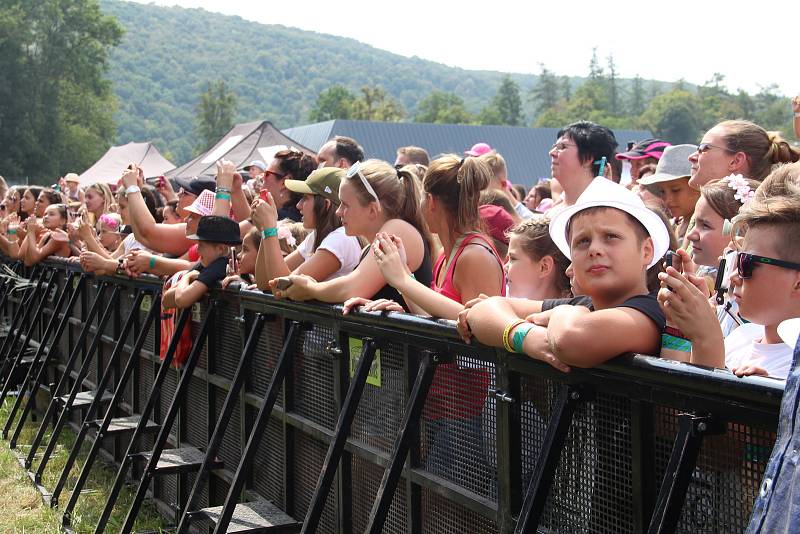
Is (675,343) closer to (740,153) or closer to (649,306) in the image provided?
(649,306)

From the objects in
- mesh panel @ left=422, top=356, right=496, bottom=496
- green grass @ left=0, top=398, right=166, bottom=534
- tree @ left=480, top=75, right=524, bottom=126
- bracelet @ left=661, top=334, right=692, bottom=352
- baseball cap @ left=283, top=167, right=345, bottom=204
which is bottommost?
green grass @ left=0, top=398, right=166, bottom=534

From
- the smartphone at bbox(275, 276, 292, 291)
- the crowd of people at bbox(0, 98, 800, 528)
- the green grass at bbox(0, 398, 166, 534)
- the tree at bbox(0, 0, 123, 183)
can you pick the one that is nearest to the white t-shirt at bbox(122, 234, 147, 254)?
the crowd of people at bbox(0, 98, 800, 528)

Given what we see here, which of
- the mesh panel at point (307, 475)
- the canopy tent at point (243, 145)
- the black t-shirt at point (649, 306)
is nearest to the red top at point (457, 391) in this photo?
the black t-shirt at point (649, 306)

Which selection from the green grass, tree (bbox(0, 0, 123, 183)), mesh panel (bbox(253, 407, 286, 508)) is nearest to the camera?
mesh panel (bbox(253, 407, 286, 508))

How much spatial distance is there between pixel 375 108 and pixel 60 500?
4818 inches

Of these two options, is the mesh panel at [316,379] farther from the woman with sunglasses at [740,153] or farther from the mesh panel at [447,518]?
the woman with sunglasses at [740,153]

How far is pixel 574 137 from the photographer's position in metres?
5.83

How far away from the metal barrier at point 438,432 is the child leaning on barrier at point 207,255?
156 mm

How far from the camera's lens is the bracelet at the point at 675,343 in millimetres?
2561

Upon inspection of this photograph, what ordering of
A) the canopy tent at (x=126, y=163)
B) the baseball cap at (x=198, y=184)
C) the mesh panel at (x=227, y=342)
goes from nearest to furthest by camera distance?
the mesh panel at (x=227, y=342)
the baseball cap at (x=198, y=184)
the canopy tent at (x=126, y=163)

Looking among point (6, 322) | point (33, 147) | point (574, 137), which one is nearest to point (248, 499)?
point (574, 137)

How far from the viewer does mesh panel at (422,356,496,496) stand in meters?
3.18

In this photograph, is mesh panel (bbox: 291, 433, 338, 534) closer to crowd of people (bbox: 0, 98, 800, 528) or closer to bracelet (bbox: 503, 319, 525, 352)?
crowd of people (bbox: 0, 98, 800, 528)

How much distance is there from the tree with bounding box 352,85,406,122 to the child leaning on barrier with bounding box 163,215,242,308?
11933cm
